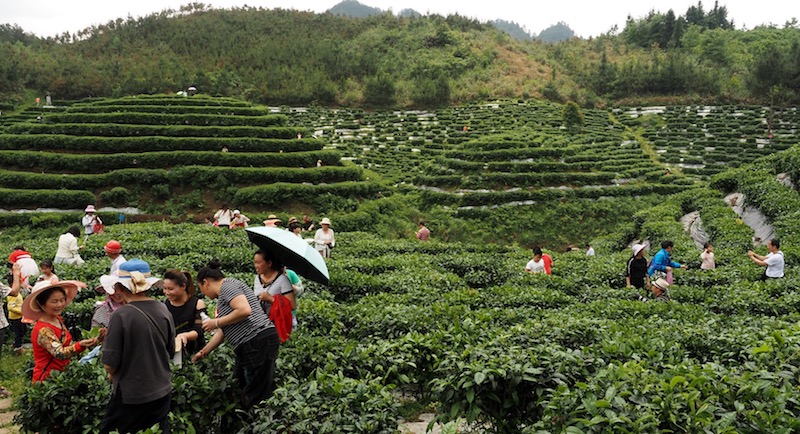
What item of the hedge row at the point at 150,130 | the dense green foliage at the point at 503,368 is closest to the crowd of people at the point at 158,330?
the dense green foliage at the point at 503,368

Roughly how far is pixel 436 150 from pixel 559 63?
46019 mm

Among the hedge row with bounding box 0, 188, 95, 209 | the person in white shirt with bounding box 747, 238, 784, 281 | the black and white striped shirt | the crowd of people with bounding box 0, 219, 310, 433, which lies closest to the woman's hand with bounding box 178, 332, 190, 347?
the crowd of people with bounding box 0, 219, 310, 433

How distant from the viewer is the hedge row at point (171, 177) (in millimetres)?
25297

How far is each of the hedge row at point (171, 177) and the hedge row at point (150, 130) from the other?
398 cm

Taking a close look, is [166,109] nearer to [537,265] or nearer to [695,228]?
[537,265]

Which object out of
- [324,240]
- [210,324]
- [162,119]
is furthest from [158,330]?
[162,119]

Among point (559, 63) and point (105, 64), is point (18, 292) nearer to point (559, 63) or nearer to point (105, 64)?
point (105, 64)

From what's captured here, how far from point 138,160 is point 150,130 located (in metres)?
3.20

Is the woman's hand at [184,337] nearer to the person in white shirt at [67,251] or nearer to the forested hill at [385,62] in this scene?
the person in white shirt at [67,251]

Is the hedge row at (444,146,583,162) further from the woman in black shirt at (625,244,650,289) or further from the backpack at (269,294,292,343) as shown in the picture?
the backpack at (269,294,292,343)

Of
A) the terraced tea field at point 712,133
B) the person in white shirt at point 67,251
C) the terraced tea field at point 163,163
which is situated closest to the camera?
the person in white shirt at point 67,251

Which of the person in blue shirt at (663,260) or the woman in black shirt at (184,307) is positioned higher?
the woman in black shirt at (184,307)

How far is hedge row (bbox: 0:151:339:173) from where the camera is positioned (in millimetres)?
26547

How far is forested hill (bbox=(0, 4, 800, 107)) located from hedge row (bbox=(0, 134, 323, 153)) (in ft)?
94.0
